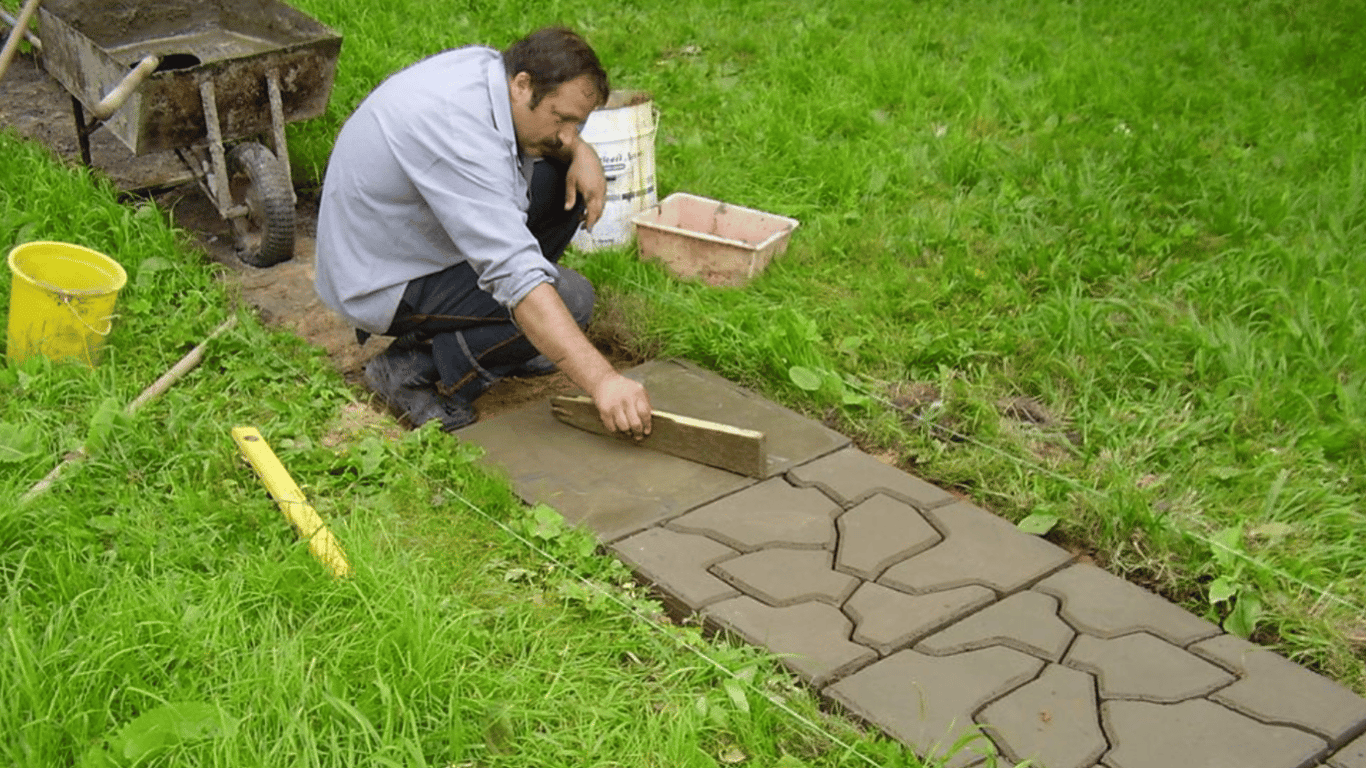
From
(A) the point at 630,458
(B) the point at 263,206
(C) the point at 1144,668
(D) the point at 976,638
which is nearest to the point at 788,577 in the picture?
(D) the point at 976,638

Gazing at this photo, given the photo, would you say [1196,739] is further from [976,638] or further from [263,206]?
[263,206]

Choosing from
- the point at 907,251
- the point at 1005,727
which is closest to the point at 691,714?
the point at 1005,727

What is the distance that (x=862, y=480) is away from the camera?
4270 mm

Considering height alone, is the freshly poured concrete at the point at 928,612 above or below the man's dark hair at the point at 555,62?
below

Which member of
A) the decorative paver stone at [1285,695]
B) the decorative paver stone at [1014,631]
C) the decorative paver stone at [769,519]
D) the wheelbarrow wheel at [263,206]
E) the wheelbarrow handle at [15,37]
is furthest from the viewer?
the wheelbarrow wheel at [263,206]

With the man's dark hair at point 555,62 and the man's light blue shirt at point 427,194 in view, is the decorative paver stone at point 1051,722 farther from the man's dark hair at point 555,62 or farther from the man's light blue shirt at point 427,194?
the man's dark hair at point 555,62

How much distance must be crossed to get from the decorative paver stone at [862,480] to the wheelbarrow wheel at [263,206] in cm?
262

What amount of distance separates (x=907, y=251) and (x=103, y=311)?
3.22 m

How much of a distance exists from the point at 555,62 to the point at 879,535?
1767 millimetres

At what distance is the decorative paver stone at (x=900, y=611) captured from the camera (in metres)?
3.51

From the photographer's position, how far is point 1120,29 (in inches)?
326

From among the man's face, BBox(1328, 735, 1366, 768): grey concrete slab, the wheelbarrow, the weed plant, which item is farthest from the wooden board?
the wheelbarrow

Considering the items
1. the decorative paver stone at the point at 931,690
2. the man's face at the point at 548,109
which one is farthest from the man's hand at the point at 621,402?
the decorative paver stone at the point at 931,690

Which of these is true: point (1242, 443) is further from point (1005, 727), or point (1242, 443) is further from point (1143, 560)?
point (1005, 727)
